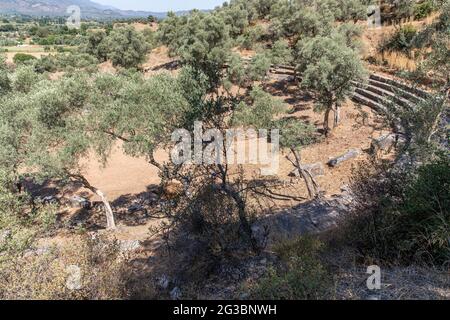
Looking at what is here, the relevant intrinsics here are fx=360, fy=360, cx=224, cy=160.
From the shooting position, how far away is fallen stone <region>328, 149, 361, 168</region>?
19516 millimetres

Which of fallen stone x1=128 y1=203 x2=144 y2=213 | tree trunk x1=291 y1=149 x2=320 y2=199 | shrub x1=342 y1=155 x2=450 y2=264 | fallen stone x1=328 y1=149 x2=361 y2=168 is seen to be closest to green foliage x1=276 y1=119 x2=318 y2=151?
tree trunk x1=291 y1=149 x2=320 y2=199

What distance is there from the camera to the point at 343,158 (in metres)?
19.6

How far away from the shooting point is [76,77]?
55.5ft

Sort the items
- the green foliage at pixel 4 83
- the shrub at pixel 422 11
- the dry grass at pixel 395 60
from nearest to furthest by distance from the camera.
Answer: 1. the green foliage at pixel 4 83
2. the dry grass at pixel 395 60
3. the shrub at pixel 422 11

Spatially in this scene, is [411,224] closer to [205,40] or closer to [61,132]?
[61,132]

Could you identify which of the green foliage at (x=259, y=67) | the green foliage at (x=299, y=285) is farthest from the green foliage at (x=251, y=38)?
the green foliage at (x=299, y=285)

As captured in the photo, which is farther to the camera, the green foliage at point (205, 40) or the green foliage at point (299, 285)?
the green foliage at point (205, 40)

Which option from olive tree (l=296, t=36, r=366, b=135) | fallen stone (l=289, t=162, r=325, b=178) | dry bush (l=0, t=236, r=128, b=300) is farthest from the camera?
olive tree (l=296, t=36, r=366, b=135)

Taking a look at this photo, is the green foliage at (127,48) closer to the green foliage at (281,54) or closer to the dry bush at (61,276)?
the green foliage at (281,54)

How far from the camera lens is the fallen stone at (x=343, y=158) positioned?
1952 centimetres

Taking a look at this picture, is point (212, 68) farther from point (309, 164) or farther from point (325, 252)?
point (309, 164)

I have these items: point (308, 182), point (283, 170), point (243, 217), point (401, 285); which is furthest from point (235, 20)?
point (401, 285)

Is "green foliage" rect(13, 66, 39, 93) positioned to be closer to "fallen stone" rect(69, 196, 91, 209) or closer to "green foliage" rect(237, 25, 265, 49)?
"fallen stone" rect(69, 196, 91, 209)
